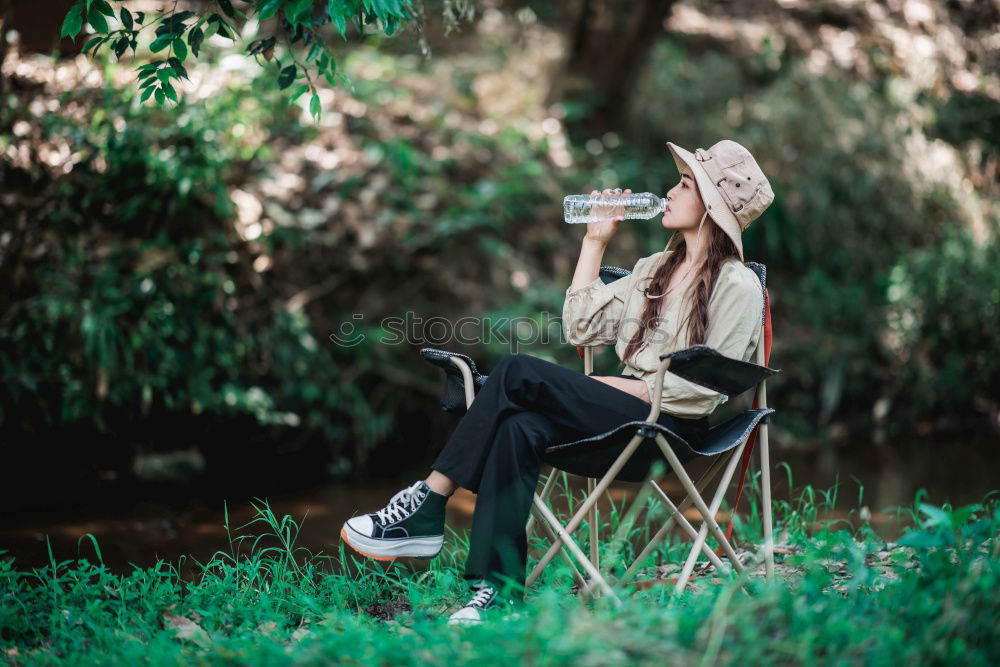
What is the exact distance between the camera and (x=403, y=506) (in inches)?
101

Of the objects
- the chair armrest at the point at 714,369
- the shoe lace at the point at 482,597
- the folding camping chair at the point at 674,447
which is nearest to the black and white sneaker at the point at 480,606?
the shoe lace at the point at 482,597

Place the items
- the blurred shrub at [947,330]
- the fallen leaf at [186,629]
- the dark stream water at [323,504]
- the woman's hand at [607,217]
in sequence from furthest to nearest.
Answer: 1. the blurred shrub at [947,330]
2. the dark stream water at [323,504]
3. the woman's hand at [607,217]
4. the fallen leaf at [186,629]

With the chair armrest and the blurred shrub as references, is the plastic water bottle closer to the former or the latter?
the chair armrest

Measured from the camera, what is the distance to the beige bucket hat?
271cm

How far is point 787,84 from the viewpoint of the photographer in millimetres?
7508

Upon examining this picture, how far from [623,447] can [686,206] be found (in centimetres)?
79

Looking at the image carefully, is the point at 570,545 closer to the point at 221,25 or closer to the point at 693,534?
A: the point at 693,534

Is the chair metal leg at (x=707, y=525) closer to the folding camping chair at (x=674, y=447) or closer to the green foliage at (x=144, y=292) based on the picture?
the folding camping chair at (x=674, y=447)

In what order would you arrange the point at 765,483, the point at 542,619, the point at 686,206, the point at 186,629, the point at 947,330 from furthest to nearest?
the point at 947,330, the point at 686,206, the point at 765,483, the point at 186,629, the point at 542,619

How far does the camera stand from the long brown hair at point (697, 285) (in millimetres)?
2682

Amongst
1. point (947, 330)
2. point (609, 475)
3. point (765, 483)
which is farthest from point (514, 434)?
point (947, 330)

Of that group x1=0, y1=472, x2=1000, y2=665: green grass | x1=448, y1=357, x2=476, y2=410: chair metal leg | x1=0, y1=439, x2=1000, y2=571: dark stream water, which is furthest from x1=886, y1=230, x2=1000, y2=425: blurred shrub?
x1=448, y1=357, x2=476, y2=410: chair metal leg

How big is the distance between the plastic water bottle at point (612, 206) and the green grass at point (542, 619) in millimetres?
1124

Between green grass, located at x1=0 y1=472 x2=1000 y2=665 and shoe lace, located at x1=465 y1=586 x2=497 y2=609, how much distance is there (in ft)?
0.29
